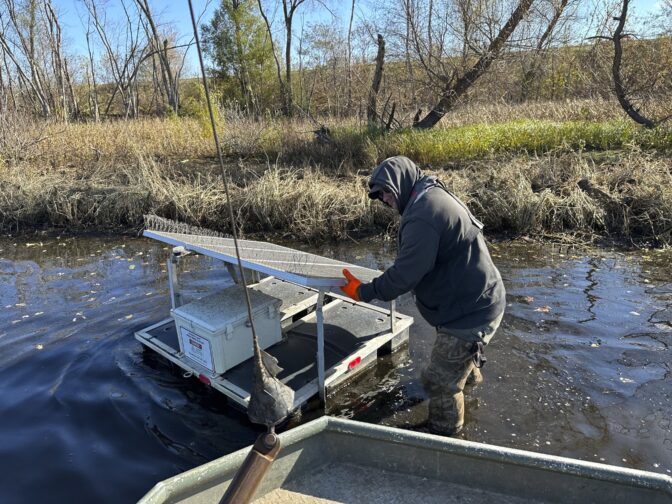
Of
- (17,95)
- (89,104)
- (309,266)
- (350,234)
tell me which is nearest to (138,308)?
(309,266)

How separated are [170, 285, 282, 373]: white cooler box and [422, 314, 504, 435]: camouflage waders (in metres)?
1.40

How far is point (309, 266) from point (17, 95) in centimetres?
2645

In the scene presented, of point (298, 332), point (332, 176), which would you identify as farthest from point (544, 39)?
point (298, 332)

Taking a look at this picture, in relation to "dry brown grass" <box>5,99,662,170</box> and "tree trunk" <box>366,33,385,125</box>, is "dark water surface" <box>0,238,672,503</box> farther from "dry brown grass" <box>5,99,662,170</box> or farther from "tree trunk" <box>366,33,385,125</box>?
"tree trunk" <box>366,33,385,125</box>

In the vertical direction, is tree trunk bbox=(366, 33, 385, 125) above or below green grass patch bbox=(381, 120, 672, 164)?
above

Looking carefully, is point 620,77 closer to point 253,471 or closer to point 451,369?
point 451,369

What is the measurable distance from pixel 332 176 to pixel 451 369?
805 centimetres

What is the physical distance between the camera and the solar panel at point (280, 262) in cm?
330

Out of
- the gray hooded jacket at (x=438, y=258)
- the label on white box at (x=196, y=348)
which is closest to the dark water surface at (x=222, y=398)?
the label on white box at (x=196, y=348)

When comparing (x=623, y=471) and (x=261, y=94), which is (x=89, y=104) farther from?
(x=623, y=471)

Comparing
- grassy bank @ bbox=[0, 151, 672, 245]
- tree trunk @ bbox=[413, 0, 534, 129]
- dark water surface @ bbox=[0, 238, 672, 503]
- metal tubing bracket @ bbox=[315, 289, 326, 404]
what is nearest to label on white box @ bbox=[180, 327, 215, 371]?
dark water surface @ bbox=[0, 238, 672, 503]

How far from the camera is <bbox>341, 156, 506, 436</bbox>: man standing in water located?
9.97 feet

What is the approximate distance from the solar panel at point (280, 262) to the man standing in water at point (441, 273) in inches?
10.2

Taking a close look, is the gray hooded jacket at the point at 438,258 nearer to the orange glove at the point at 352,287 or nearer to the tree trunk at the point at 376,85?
the orange glove at the point at 352,287
